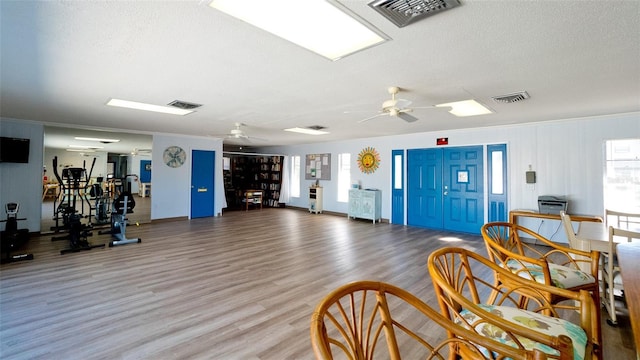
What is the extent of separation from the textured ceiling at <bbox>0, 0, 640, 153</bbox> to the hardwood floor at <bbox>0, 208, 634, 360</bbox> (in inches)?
92.9

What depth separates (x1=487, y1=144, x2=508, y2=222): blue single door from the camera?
601 cm

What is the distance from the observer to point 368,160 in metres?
8.28

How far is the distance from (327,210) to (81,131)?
6.91 m

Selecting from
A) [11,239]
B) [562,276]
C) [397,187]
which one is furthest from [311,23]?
[397,187]

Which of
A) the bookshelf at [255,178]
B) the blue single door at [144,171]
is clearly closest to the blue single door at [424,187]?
the bookshelf at [255,178]

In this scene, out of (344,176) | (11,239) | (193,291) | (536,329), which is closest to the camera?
(536,329)

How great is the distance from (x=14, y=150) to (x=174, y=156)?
3.01m

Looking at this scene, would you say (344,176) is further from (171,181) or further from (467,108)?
(171,181)

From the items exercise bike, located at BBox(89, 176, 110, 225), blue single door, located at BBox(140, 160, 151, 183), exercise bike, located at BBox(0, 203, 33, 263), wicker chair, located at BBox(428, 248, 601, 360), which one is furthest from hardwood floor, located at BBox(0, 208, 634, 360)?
blue single door, located at BBox(140, 160, 151, 183)

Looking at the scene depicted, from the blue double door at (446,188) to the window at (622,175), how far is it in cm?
197

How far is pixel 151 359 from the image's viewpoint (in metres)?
2.00

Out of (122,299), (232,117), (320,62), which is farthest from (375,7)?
(232,117)

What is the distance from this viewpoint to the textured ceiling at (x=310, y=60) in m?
1.93

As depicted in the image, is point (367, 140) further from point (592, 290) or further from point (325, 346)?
point (325, 346)
